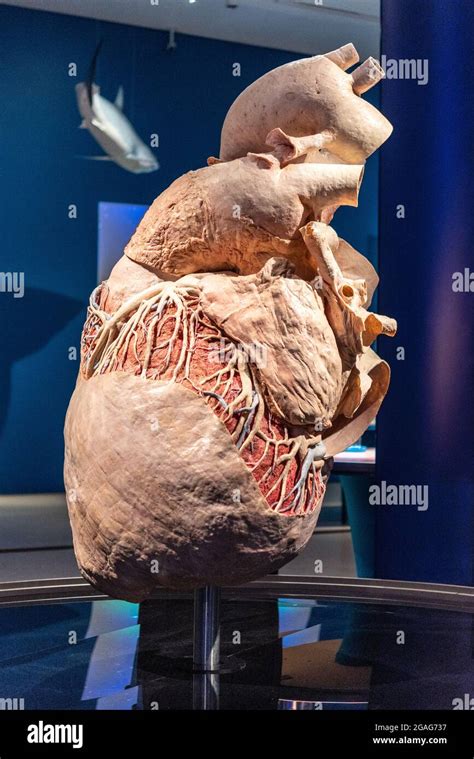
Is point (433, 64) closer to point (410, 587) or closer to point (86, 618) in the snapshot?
point (410, 587)

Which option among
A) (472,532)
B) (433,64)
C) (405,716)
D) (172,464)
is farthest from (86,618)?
(433,64)

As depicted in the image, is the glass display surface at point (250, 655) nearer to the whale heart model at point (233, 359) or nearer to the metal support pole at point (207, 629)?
the metal support pole at point (207, 629)

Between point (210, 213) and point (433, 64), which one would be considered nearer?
point (210, 213)

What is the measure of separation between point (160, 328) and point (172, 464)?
0.32 m

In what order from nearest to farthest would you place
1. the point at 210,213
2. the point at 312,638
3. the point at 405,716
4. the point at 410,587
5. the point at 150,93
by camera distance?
the point at 405,716, the point at 210,213, the point at 312,638, the point at 410,587, the point at 150,93

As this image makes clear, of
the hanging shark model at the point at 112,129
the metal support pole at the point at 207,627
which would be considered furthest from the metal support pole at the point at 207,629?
the hanging shark model at the point at 112,129

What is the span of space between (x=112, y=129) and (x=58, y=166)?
268mm

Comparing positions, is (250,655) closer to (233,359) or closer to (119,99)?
(233,359)

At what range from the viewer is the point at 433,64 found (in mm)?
3217

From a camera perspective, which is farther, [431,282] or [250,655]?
[431,282]

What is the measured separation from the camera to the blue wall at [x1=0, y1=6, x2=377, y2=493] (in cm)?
390

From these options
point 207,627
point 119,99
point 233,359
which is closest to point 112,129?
point 119,99

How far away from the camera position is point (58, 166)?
3977mm

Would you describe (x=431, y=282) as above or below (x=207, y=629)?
above
